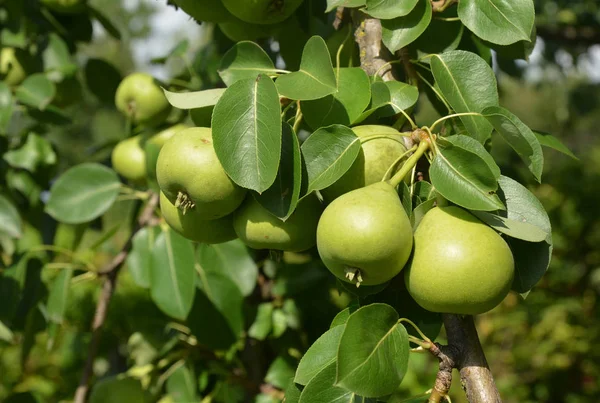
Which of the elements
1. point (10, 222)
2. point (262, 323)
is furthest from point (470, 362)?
point (10, 222)

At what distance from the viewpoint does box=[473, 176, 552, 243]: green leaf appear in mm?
807

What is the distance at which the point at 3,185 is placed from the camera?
195 centimetres

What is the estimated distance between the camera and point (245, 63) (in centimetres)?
106

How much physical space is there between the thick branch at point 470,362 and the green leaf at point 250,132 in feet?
1.04

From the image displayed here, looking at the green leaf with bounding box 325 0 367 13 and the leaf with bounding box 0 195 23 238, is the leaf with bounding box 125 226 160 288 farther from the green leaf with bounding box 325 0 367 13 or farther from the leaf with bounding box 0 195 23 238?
the green leaf with bounding box 325 0 367 13

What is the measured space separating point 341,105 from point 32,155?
126cm

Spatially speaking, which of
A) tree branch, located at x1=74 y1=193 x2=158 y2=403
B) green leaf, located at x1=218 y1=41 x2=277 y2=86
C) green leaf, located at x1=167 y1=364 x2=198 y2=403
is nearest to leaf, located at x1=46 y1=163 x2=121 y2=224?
tree branch, located at x1=74 y1=193 x2=158 y2=403

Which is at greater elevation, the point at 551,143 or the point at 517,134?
the point at 517,134

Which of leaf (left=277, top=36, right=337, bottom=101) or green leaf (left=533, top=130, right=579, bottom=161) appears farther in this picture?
green leaf (left=533, top=130, right=579, bottom=161)

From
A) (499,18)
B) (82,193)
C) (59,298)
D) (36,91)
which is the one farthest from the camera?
(36,91)

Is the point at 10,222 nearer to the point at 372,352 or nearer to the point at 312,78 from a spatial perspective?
the point at 312,78

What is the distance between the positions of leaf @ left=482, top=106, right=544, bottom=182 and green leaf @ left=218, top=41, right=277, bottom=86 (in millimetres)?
365

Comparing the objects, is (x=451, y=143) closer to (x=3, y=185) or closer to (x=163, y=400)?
(x=163, y=400)

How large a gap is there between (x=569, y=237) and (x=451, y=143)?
3.29m
